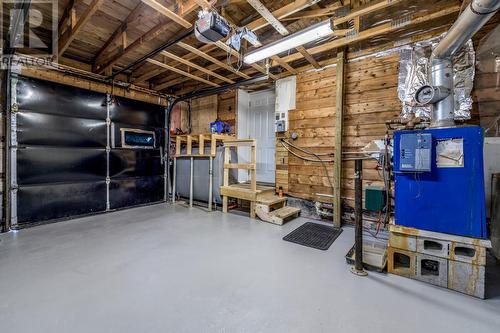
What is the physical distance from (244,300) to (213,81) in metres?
4.74

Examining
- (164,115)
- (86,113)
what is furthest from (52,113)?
(164,115)

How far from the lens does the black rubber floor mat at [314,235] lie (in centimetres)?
290

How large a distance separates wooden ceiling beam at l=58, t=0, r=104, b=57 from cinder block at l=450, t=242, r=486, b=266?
4.33 meters

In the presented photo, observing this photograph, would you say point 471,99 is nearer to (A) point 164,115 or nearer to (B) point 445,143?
(B) point 445,143

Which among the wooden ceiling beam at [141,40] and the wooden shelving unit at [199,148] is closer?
the wooden ceiling beam at [141,40]

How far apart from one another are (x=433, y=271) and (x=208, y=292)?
215cm

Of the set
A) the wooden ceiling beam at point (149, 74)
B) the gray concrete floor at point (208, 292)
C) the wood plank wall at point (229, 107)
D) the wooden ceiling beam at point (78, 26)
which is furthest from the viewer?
the wood plank wall at point (229, 107)

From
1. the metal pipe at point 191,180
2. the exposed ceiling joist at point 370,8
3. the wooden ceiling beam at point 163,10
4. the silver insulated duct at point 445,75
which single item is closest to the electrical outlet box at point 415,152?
the silver insulated duct at point 445,75

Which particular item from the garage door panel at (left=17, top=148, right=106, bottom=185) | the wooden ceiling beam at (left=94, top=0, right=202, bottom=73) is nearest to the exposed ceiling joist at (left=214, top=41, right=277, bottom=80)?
→ the wooden ceiling beam at (left=94, top=0, right=202, bottom=73)

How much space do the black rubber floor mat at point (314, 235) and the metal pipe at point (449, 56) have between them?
72.9 inches

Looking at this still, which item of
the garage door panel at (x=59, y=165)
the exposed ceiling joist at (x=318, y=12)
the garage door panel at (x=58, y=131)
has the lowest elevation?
the garage door panel at (x=59, y=165)

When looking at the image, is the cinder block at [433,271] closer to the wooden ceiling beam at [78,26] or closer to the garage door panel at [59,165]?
the wooden ceiling beam at [78,26]

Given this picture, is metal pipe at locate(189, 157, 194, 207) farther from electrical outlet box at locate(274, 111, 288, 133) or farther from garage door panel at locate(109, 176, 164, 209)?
electrical outlet box at locate(274, 111, 288, 133)

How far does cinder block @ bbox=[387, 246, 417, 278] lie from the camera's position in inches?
81.0
